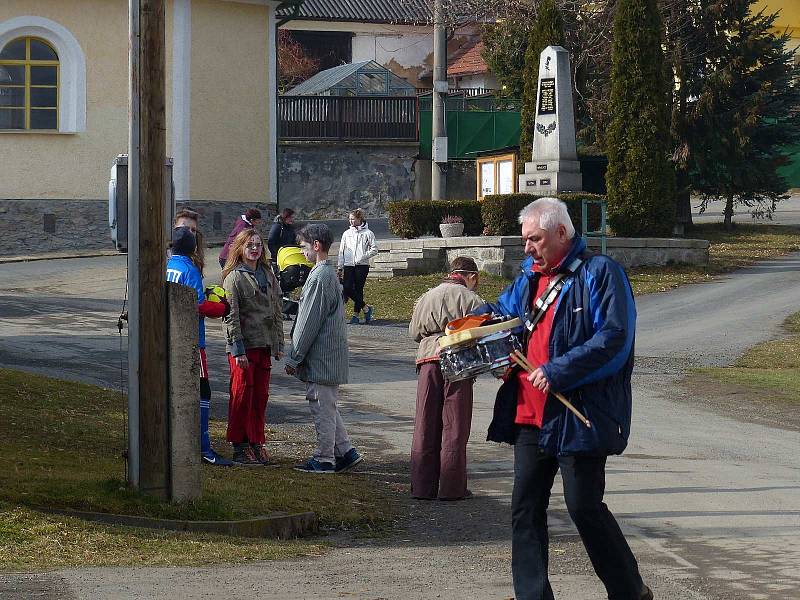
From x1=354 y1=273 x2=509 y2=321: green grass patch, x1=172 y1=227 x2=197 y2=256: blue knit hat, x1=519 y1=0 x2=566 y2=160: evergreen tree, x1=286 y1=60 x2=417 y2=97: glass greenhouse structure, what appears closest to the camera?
x1=172 y1=227 x2=197 y2=256: blue knit hat

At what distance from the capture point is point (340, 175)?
124 ft

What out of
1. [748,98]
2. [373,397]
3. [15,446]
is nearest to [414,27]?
[748,98]

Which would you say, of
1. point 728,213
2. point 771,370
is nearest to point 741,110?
point 728,213

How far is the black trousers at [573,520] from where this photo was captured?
5.68 metres

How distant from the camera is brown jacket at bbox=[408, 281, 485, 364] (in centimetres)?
888

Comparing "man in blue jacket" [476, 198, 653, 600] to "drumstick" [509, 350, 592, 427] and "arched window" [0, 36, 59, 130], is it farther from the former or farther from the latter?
"arched window" [0, 36, 59, 130]

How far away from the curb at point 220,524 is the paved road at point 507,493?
0.53m

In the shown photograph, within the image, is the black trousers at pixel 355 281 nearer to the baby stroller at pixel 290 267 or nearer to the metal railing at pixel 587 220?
the baby stroller at pixel 290 267

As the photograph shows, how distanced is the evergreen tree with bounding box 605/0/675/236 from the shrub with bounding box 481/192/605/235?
2020 millimetres

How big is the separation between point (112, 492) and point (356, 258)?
11.8 meters

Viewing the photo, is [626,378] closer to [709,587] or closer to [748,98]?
[709,587]

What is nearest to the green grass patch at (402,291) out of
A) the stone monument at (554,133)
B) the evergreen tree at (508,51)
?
the stone monument at (554,133)

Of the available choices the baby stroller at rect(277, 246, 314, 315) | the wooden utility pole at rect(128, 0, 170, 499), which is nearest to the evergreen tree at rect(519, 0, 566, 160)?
the baby stroller at rect(277, 246, 314, 315)

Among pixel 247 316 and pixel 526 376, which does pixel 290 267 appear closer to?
pixel 247 316
